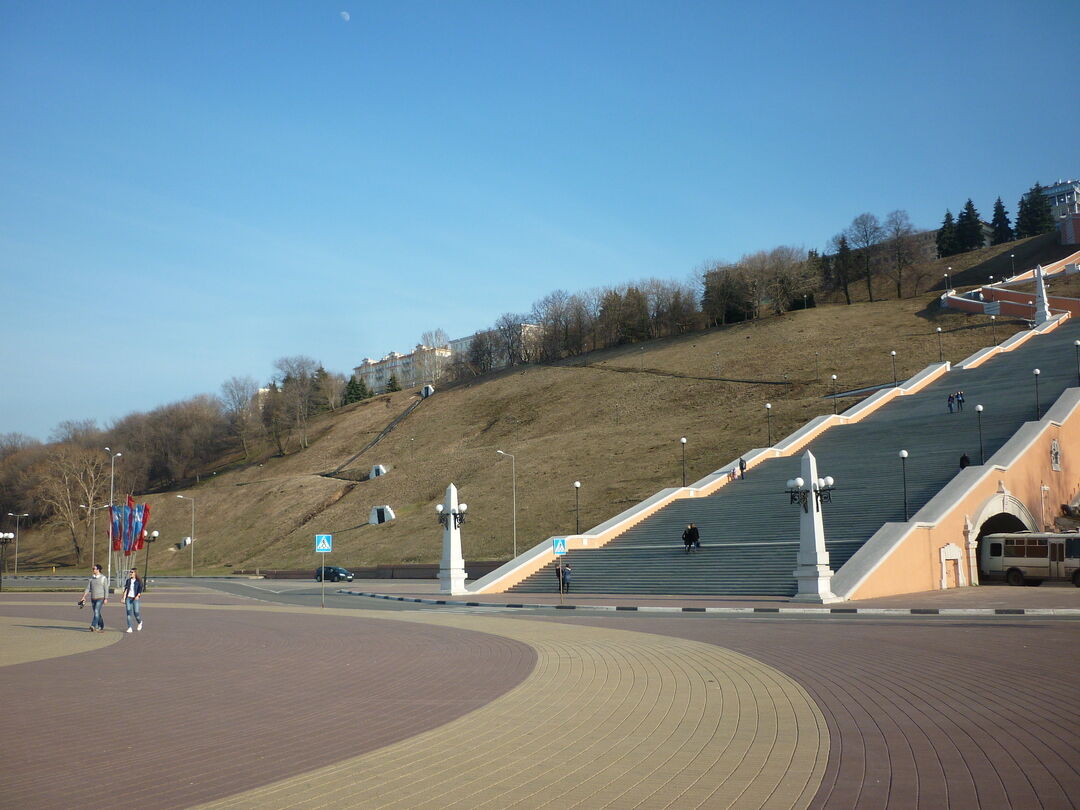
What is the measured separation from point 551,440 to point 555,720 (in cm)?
6374

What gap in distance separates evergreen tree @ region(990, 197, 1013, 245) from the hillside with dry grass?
50.7 m

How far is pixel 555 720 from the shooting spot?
870 centimetres

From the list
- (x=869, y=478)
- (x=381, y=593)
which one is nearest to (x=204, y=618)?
(x=381, y=593)

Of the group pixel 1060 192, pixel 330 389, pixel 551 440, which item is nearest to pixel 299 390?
pixel 330 389

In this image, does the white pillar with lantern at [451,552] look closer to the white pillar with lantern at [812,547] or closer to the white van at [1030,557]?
the white pillar with lantern at [812,547]

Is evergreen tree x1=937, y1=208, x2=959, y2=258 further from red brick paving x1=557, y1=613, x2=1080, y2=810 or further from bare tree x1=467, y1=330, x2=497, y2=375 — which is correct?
red brick paving x1=557, y1=613, x2=1080, y2=810

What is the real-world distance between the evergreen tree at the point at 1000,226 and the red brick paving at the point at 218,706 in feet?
458

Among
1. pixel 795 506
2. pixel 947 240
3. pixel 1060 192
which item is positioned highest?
pixel 1060 192

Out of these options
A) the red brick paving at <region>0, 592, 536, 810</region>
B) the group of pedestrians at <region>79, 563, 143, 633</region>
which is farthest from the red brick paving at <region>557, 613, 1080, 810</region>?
the group of pedestrians at <region>79, 563, 143, 633</region>

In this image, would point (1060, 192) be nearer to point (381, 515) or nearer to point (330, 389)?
point (330, 389)

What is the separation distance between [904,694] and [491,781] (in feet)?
17.7

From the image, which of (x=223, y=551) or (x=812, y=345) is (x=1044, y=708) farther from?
(x=812, y=345)

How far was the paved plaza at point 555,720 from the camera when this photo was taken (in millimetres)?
6145

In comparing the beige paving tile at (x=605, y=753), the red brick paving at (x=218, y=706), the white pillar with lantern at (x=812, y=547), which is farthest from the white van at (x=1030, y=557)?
the beige paving tile at (x=605, y=753)
